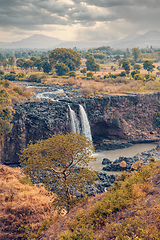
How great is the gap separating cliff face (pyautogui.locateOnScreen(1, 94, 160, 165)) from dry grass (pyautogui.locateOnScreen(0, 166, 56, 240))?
14.3 meters

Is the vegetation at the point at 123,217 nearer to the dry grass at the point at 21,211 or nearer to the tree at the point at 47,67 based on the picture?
the dry grass at the point at 21,211

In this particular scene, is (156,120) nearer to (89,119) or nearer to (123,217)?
(89,119)

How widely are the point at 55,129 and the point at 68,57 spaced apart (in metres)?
51.4

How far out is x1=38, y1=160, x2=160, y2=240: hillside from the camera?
1057cm

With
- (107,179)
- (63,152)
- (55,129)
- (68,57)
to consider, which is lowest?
(107,179)

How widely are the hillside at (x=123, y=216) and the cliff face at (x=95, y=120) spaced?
20.6 metres

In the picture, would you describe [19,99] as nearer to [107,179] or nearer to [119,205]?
[107,179]

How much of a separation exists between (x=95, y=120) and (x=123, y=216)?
31.9 m

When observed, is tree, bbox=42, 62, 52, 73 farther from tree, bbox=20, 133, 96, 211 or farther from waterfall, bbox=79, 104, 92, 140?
tree, bbox=20, 133, 96, 211

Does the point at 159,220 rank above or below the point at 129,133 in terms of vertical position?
above

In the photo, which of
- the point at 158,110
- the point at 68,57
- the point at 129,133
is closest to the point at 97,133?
the point at 129,133

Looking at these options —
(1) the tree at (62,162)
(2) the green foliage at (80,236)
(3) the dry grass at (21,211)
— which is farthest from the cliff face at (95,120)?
(2) the green foliage at (80,236)

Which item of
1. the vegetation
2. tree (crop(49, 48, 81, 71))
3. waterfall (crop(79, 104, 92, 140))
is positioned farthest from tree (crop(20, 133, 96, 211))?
tree (crop(49, 48, 81, 71))

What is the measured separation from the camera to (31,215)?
18.4 m
